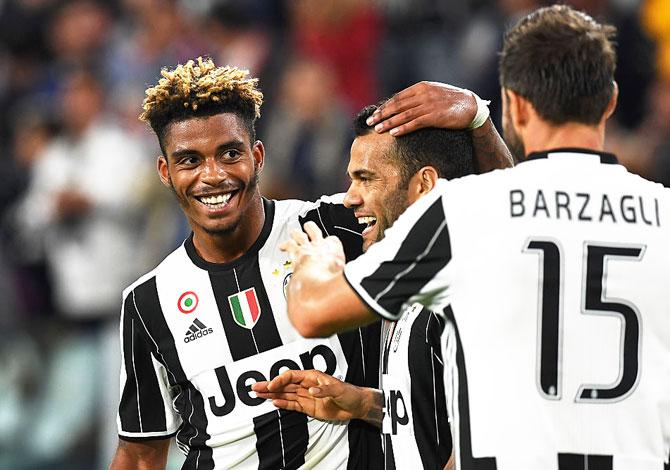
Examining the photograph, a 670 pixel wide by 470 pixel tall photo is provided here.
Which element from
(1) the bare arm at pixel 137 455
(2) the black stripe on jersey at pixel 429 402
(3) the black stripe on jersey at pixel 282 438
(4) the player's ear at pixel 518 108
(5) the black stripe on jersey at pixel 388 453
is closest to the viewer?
(4) the player's ear at pixel 518 108

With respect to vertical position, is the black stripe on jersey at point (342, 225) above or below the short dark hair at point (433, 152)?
below

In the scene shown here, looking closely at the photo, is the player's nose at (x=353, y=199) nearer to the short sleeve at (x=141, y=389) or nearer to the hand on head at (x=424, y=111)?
the hand on head at (x=424, y=111)

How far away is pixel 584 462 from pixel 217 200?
182 centimetres

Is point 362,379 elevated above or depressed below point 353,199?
below

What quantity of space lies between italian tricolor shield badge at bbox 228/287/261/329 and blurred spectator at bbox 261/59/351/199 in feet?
13.0

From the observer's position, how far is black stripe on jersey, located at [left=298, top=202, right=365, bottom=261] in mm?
4562

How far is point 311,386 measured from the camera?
4.15 metres

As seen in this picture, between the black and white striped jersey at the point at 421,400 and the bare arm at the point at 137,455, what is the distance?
3.78 feet

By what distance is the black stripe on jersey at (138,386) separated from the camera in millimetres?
4562

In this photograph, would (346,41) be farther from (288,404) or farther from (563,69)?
(563,69)

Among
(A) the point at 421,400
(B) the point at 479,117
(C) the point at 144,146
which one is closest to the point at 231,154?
(B) the point at 479,117

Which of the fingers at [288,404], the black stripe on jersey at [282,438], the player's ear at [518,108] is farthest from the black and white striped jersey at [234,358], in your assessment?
the player's ear at [518,108]

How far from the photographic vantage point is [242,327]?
4.46 metres

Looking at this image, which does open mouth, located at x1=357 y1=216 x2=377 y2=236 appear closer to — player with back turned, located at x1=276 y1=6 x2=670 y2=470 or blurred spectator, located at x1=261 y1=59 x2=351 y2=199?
player with back turned, located at x1=276 y1=6 x2=670 y2=470
